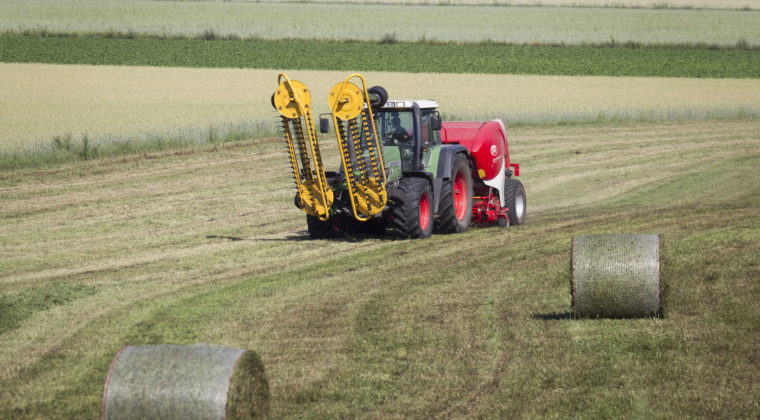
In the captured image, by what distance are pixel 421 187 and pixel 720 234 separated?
435cm

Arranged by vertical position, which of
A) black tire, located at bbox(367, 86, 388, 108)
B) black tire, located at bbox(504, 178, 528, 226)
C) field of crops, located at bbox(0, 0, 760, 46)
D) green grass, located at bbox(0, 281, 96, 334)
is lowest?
black tire, located at bbox(504, 178, 528, 226)

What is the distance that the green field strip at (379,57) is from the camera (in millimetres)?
50406

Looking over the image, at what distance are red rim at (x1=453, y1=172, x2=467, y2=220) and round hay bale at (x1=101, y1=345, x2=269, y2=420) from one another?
10566 mm

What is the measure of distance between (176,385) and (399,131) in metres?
9.79

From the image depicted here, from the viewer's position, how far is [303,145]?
1386 centimetres

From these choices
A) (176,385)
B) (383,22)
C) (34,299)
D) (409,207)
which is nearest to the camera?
(176,385)

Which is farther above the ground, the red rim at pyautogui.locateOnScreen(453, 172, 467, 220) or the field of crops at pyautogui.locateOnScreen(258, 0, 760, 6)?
the field of crops at pyautogui.locateOnScreen(258, 0, 760, 6)

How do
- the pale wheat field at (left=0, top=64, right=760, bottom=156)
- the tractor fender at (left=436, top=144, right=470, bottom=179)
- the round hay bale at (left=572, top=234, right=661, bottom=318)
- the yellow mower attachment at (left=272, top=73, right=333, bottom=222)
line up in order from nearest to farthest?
the round hay bale at (left=572, top=234, right=661, bottom=318), the yellow mower attachment at (left=272, top=73, right=333, bottom=222), the tractor fender at (left=436, top=144, right=470, bottom=179), the pale wheat field at (left=0, top=64, right=760, bottom=156)

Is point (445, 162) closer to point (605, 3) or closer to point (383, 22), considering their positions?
point (383, 22)

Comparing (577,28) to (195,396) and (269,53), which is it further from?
Result: (195,396)

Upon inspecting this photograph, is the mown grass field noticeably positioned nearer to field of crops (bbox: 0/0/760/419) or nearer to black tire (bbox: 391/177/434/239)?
field of crops (bbox: 0/0/760/419)

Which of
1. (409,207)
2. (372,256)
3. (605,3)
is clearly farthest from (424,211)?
(605,3)

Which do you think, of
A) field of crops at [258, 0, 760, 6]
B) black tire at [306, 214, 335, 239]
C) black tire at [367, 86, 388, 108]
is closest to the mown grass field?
black tire at [306, 214, 335, 239]

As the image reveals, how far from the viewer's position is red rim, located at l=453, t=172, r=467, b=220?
16156 millimetres
